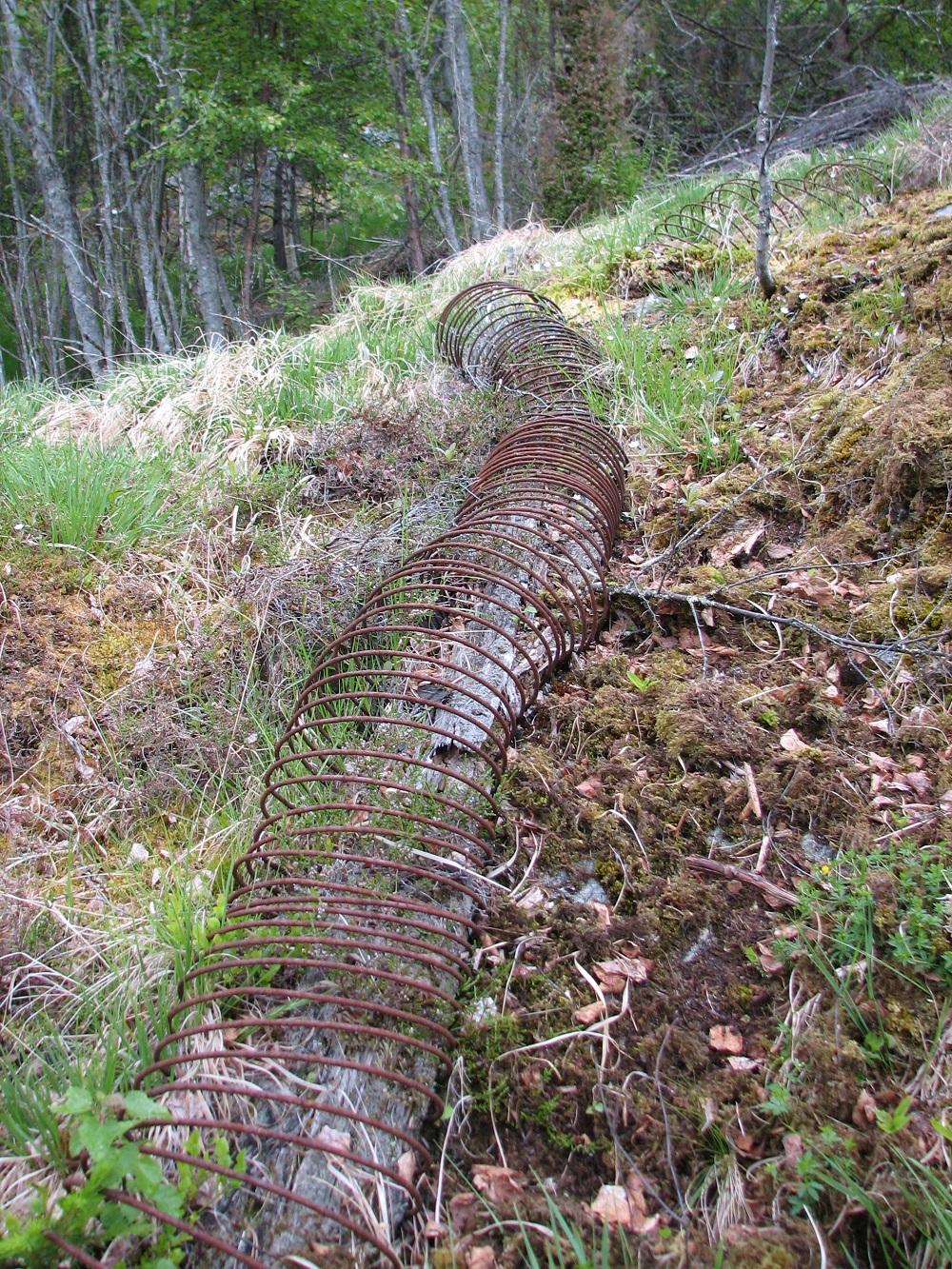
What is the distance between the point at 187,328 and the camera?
47.8ft

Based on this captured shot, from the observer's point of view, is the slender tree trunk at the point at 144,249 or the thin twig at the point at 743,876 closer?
the thin twig at the point at 743,876

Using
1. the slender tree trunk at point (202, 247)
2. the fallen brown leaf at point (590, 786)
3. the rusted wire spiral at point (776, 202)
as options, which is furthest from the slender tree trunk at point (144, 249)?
the fallen brown leaf at point (590, 786)

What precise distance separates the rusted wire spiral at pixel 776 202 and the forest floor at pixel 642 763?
436 millimetres

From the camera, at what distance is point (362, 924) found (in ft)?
6.85

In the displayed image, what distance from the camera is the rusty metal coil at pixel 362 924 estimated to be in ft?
5.34

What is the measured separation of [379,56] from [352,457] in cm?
1105

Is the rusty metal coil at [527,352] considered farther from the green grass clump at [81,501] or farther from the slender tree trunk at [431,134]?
the slender tree trunk at [431,134]

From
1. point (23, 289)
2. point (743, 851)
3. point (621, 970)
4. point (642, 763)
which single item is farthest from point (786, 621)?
point (23, 289)

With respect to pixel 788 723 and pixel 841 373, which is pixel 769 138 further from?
pixel 788 723

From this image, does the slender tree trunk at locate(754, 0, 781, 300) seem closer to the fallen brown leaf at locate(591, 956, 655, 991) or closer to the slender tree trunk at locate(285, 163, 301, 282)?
the fallen brown leaf at locate(591, 956, 655, 991)

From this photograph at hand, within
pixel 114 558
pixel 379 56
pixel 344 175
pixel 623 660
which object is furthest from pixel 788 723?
pixel 379 56

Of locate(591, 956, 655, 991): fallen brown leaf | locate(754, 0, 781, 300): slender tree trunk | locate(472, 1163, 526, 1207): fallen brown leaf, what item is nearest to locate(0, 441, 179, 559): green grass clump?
locate(591, 956, 655, 991): fallen brown leaf

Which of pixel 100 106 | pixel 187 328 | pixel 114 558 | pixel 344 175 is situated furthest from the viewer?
pixel 187 328

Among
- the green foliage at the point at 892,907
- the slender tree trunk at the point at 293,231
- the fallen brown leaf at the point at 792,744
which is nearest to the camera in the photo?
the green foliage at the point at 892,907
